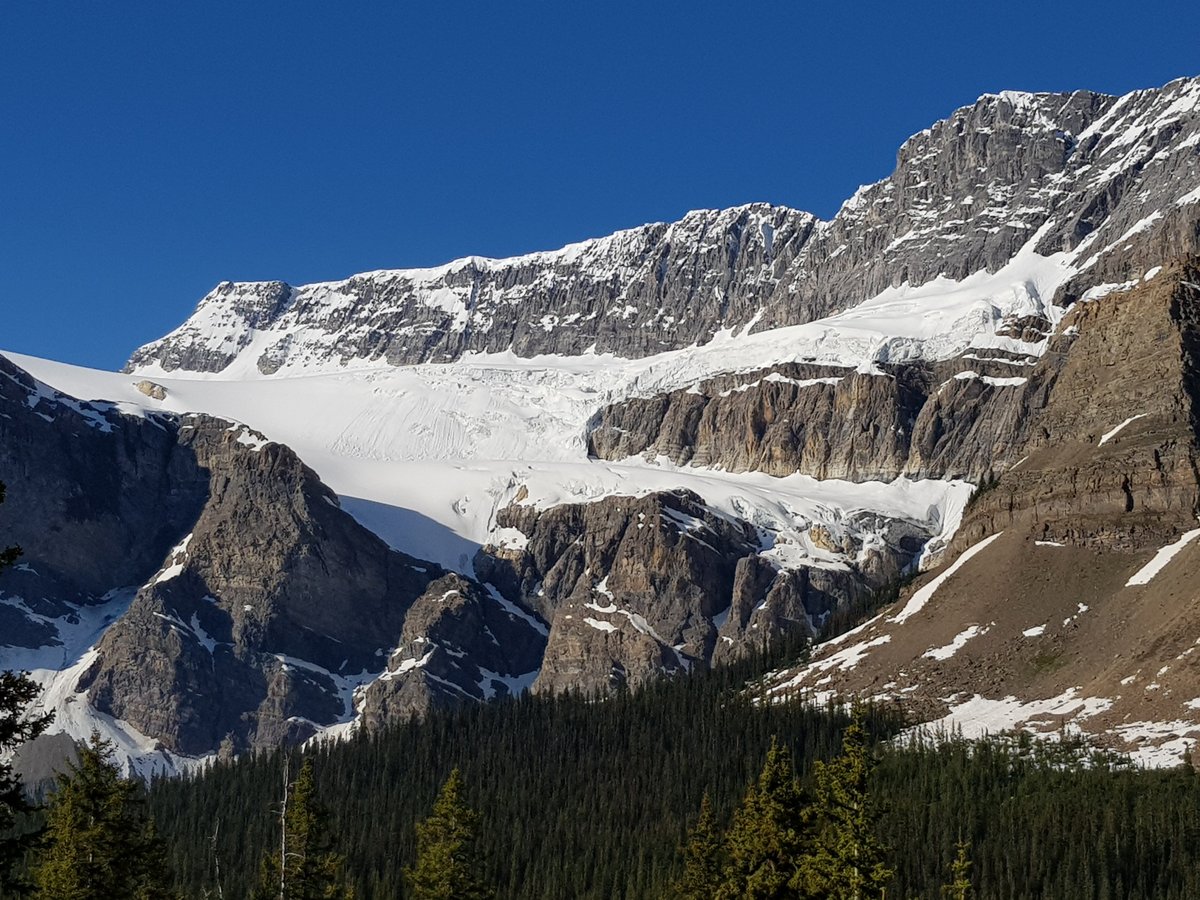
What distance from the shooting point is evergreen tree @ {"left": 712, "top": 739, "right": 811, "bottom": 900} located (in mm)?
66875

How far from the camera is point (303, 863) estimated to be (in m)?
73.3

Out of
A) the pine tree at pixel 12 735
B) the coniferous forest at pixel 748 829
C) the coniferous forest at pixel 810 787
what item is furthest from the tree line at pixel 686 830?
the coniferous forest at pixel 810 787

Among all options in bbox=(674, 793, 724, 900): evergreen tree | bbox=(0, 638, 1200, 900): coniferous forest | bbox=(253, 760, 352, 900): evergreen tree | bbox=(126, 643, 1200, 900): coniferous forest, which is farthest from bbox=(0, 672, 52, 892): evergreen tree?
bbox=(126, 643, 1200, 900): coniferous forest

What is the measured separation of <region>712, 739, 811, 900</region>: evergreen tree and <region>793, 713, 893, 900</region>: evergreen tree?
869 millimetres

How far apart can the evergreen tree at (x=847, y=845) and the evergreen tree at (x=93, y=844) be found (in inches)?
966

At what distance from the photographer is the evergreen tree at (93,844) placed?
5931cm

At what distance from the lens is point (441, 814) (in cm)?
8562

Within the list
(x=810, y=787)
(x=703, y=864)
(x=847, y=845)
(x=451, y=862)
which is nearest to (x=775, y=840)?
(x=847, y=845)

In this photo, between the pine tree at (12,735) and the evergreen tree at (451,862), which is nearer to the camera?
the pine tree at (12,735)

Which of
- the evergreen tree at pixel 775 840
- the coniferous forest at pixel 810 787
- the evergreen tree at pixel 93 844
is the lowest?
the evergreen tree at pixel 93 844

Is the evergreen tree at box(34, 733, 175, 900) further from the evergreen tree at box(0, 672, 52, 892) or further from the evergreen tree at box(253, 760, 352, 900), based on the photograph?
the evergreen tree at box(0, 672, 52, 892)

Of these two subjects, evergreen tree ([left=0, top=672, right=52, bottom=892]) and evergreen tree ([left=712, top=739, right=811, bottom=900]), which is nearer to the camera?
evergreen tree ([left=0, top=672, right=52, bottom=892])

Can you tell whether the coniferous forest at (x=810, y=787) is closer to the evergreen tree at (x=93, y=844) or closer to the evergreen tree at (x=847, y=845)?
the evergreen tree at (x=847, y=845)

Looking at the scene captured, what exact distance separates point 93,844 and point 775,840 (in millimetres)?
26017
